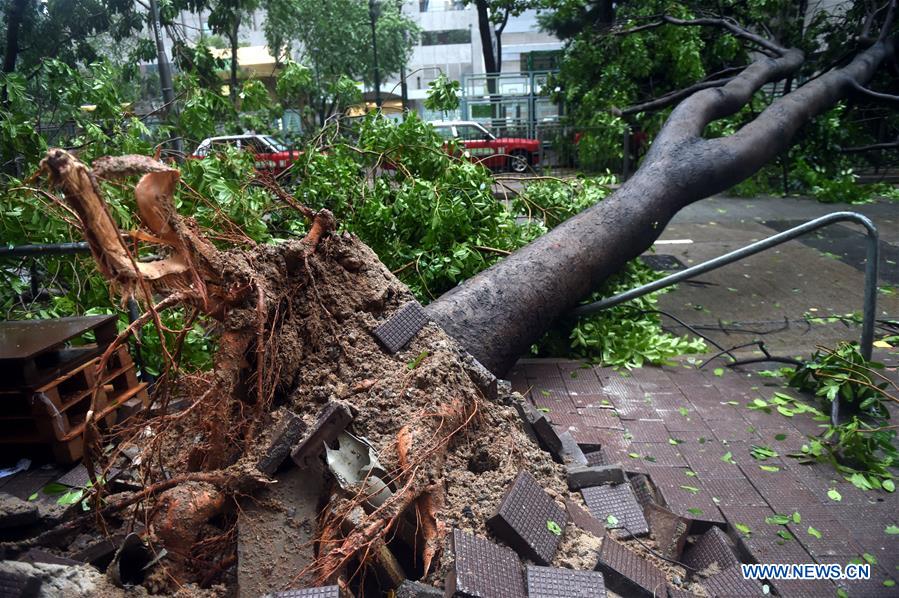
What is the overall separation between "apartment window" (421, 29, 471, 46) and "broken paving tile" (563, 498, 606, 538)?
3111cm

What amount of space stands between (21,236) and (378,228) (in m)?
2.59

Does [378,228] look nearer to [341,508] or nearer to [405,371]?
[405,371]

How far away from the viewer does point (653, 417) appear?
4352 mm

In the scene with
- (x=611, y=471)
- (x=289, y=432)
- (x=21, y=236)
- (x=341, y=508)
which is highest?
(x=21, y=236)

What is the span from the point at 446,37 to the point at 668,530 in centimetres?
3187

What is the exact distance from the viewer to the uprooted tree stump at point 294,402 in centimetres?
240

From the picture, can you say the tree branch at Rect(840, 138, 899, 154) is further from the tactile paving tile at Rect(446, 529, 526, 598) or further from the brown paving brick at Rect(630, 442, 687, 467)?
the tactile paving tile at Rect(446, 529, 526, 598)

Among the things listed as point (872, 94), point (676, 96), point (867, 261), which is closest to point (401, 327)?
point (867, 261)

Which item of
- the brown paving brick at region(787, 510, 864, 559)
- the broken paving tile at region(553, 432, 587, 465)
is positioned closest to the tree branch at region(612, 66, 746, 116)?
the broken paving tile at region(553, 432, 587, 465)

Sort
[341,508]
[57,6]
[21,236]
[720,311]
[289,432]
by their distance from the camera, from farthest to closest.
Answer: [57,6] < [720,311] < [21,236] < [289,432] < [341,508]

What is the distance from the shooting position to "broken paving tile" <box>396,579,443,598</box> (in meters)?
2.31

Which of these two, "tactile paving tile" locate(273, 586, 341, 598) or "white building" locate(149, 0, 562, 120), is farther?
"white building" locate(149, 0, 562, 120)

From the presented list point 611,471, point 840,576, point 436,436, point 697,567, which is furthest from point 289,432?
point 840,576

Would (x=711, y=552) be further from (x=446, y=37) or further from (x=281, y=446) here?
(x=446, y=37)
